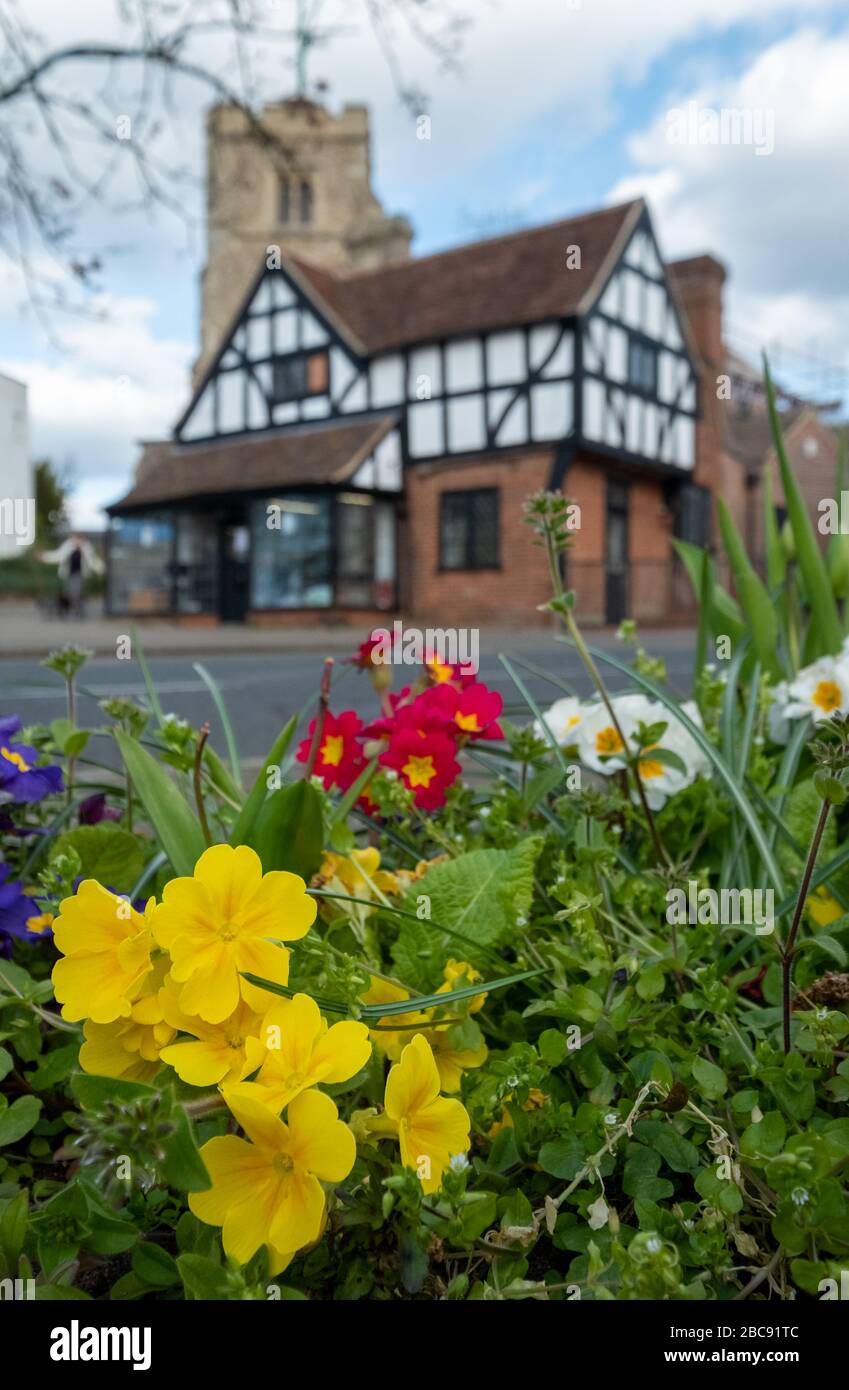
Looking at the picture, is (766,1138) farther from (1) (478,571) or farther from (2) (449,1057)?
(1) (478,571)

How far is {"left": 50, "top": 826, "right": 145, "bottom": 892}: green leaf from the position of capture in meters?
1.25

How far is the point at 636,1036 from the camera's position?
3.31 ft

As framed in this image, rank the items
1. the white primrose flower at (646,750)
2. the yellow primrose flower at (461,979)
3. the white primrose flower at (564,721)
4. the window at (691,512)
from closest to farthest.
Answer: the yellow primrose flower at (461,979), the white primrose flower at (646,750), the white primrose flower at (564,721), the window at (691,512)

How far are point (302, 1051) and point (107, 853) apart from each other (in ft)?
1.85

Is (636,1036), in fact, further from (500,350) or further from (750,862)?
(500,350)

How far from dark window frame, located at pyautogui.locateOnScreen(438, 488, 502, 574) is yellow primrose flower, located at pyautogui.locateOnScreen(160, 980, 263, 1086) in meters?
17.4

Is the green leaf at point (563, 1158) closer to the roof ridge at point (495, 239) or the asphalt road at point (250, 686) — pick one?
the asphalt road at point (250, 686)

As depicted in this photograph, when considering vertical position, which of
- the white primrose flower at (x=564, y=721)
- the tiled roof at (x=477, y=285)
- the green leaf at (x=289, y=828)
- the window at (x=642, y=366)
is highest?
the tiled roof at (x=477, y=285)

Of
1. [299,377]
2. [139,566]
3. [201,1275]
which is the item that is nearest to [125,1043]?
[201,1275]

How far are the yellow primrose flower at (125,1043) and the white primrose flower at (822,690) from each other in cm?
101

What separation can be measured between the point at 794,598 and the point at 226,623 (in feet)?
61.7

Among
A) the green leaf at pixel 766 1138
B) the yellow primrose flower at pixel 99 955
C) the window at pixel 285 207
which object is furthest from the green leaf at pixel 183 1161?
the window at pixel 285 207

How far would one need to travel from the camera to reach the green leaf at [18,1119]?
35.9 inches
